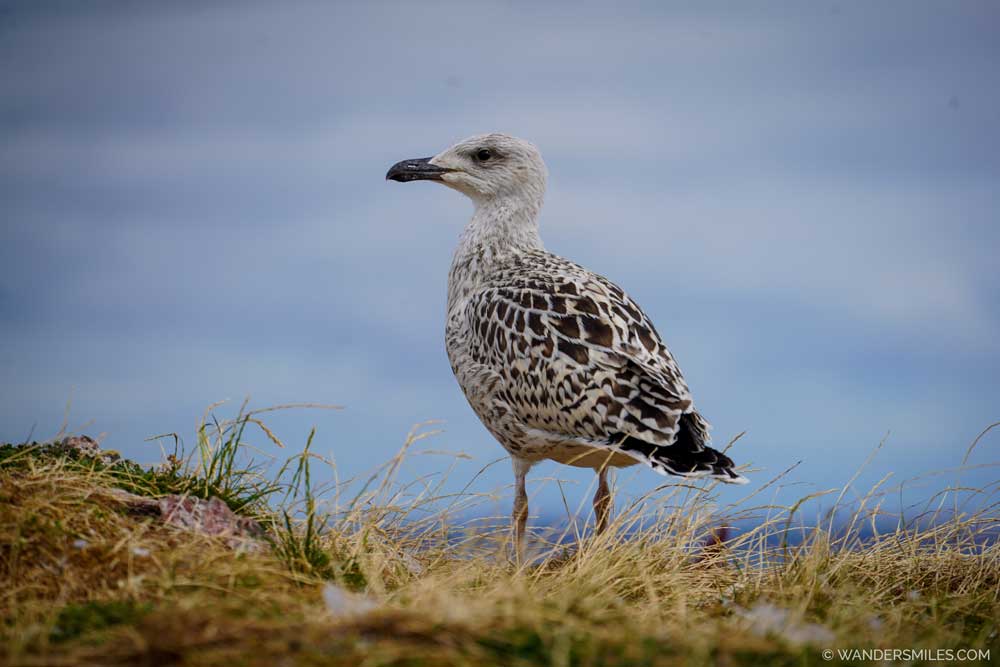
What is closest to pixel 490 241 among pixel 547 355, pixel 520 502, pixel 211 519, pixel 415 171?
pixel 415 171

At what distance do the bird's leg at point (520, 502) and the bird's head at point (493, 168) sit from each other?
2378 mm

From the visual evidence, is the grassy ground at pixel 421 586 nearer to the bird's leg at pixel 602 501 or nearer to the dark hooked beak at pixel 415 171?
the bird's leg at pixel 602 501

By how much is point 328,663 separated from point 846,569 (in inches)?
171

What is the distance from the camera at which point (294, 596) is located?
472 centimetres

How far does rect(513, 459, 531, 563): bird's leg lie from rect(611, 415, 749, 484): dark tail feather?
1.11 m

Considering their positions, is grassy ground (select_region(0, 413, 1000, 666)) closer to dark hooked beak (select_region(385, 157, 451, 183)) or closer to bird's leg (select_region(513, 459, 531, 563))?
bird's leg (select_region(513, 459, 531, 563))

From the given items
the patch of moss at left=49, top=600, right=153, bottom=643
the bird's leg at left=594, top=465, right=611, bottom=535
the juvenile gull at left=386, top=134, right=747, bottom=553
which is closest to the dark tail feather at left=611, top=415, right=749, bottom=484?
the juvenile gull at left=386, top=134, right=747, bottom=553

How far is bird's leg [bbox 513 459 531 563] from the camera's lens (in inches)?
282

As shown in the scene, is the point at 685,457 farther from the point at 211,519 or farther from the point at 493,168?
the point at 493,168

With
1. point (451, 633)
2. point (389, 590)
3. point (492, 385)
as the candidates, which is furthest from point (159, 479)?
point (451, 633)

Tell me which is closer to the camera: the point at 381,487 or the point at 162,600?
the point at 162,600

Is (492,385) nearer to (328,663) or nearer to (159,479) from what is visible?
(159,479)

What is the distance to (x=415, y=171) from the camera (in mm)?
8617

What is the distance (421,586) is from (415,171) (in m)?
4.54
